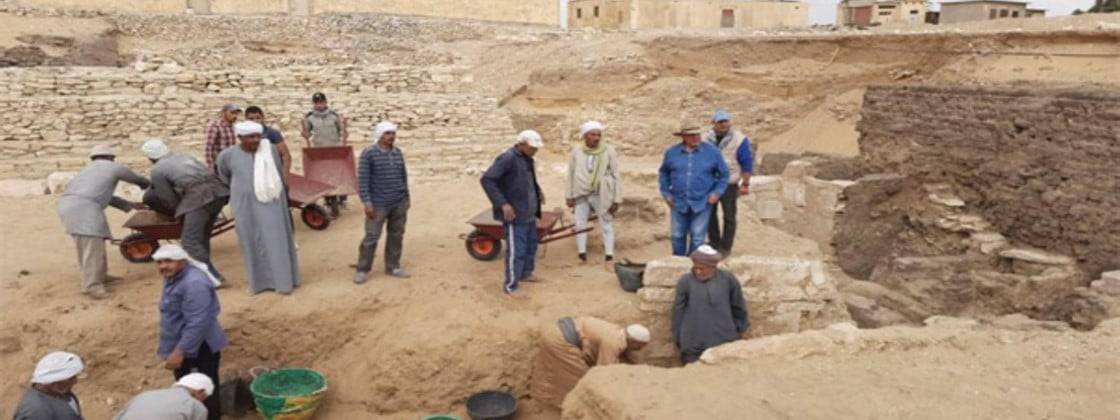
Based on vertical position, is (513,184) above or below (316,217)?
above

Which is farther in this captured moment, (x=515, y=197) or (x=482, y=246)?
(x=482, y=246)

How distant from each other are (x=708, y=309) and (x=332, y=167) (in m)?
5.17

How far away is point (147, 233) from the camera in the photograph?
6336mm

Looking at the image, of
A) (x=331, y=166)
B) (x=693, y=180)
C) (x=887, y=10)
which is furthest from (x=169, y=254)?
(x=887, y=10)

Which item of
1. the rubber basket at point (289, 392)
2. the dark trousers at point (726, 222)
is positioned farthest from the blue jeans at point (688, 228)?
the rubber basket at point (289, 392)

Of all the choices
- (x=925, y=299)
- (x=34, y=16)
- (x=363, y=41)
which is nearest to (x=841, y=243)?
(x=925, y=299)

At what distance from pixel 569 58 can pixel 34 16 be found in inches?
601

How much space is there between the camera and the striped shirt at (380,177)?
5.91 m

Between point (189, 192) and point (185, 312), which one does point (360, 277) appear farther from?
point (185, 312)

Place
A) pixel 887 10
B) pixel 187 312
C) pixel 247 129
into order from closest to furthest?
pixel 187 312 → pixel 247 129 → pixel 887 10

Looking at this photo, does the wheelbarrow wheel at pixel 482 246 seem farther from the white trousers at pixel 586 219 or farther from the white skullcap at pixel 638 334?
the white skullcap at pixel 638 334

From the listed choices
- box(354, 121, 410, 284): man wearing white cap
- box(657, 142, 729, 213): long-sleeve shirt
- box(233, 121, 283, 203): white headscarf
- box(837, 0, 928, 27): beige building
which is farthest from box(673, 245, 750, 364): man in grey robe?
box(837, 0, 928, 27): beige building

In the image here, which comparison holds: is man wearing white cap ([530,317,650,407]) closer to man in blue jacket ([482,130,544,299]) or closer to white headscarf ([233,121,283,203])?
man in blue jacket ([482,130,544,299])

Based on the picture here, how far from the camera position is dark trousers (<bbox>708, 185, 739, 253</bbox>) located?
689cm
